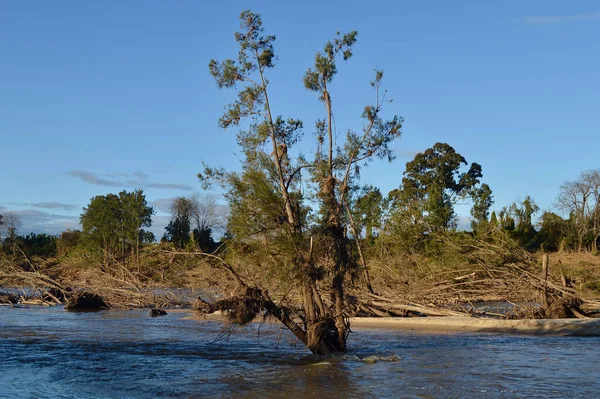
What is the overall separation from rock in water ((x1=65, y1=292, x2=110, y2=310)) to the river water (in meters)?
7.40

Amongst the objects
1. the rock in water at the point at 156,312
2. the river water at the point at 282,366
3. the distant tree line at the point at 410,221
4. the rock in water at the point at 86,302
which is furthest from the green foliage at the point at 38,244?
the river water at the point at 282,366

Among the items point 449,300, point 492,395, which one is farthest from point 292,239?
point 449,300

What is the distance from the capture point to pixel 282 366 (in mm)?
14562

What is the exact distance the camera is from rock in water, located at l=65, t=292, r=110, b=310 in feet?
96.1

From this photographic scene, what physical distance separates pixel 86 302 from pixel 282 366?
58.8 ft

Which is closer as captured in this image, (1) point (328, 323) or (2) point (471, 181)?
(1) point (328, 323)

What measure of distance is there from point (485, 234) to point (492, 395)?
49.2 feet

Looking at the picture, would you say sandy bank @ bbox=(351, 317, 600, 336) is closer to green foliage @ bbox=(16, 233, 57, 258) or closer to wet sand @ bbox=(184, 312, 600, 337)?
wet sand @ bbox=(184, 312, 600, 337)

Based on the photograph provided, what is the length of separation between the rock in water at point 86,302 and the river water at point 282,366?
740 centimetres

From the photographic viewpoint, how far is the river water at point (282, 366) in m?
11.7

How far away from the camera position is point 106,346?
18.1 m

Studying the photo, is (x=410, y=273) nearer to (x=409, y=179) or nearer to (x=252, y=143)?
(x=252, y=143)

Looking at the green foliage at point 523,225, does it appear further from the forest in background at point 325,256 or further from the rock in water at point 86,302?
the rock in water at point 86,302

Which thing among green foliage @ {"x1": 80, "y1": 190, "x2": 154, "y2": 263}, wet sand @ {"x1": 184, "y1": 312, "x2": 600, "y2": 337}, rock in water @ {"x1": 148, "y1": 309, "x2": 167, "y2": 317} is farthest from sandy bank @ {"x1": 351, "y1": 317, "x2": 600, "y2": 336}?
green foliage @ {"x1": 80, "y1": 190, "x2": 154, "y2": 263}
